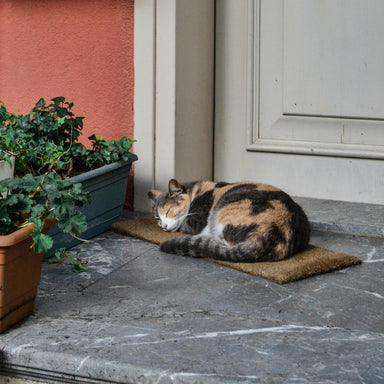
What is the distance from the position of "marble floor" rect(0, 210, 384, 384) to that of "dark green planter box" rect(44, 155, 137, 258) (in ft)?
0.40

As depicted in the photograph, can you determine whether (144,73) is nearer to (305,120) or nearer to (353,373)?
(305,120)

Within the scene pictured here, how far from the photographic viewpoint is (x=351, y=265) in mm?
2713

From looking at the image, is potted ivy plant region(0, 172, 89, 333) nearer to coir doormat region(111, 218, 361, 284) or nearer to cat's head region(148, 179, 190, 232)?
coir doormat region(111, 218, 361, 284)

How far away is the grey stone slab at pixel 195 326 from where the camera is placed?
6.23 ft

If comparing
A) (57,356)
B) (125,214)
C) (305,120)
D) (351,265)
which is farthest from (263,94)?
(57,356)

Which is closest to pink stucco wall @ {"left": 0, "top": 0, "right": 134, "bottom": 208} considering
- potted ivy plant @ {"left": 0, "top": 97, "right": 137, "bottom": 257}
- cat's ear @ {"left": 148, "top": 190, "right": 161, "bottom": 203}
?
potted ivy plant @ {"left": 0, "top": 97, "right": 137, "bottom": 257}

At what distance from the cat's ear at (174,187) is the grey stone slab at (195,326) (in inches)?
12.8

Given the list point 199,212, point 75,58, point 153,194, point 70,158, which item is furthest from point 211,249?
point 75,58

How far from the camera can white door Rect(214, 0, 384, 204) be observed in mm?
3240

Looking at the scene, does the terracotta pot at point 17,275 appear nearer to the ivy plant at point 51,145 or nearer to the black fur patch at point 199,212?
the ivy plant at point 51,145

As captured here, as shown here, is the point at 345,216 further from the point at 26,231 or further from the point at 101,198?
the point at 26,231

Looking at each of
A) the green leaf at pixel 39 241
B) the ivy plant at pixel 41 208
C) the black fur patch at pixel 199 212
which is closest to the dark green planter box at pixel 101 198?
the black fur patch at pixel 199 212

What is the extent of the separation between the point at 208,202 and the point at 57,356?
1.15 m

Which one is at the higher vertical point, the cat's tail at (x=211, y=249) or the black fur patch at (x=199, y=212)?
the black fur patch at (x=199, y=212)
